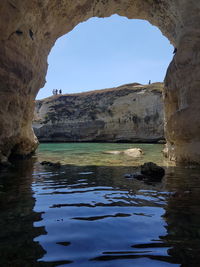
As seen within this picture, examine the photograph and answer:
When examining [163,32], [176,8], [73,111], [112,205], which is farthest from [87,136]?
[112,205]

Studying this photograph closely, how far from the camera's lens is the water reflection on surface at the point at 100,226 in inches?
94.4

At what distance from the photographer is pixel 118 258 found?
93.4 inches

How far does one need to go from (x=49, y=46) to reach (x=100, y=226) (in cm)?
1459

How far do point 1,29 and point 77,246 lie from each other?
9.23m

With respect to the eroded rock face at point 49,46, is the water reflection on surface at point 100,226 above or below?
below

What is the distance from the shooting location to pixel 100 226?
10.8 feet

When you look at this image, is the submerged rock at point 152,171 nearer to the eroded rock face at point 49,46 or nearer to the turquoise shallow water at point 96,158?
the eroded rock face at point 49,46

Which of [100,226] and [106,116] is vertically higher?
[106,116]

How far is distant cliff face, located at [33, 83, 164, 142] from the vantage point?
1665 inches

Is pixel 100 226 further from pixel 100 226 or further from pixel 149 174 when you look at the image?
pixel 149 174

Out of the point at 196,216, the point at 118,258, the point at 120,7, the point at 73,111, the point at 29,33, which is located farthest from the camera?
the point at 73,111

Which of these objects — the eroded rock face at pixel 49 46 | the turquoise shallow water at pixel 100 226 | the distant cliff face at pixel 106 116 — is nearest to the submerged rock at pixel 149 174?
the turquoise shallow water at pixel 100 226

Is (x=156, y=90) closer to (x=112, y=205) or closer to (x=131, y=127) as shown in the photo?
(x=131, y=127)

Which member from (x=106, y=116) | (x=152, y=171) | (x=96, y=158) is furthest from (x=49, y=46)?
(x=106, y=116)
